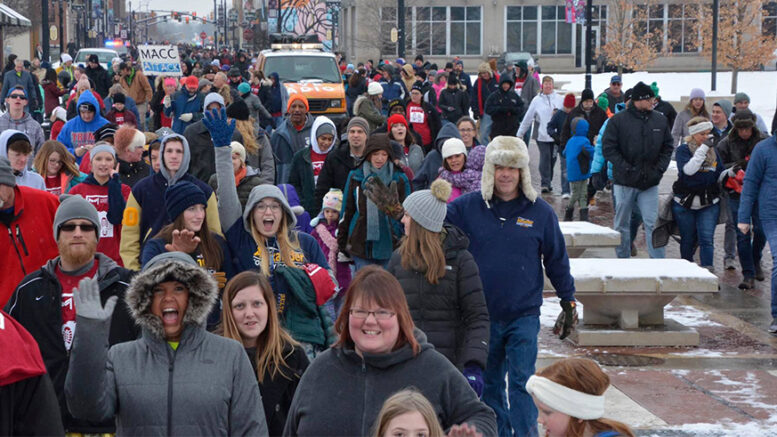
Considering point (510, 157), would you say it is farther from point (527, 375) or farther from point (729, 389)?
point (729, 389)

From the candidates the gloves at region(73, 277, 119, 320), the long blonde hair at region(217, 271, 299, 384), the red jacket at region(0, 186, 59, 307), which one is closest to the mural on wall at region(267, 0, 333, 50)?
the red jacket at region(0, 186, 59, 307)

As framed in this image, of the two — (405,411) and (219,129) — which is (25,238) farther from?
(405,411)

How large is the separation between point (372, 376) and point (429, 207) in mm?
2237

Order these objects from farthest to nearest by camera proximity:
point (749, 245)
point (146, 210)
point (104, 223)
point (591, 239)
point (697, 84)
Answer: point (697, 84), point (591, 239), point (749, 245), point (104, 223), point (146, 210)

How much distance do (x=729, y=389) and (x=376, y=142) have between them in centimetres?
335

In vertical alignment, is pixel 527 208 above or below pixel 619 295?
above

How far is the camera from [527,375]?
23.8 feet

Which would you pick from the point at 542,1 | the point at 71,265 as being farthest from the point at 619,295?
the point at 542,1

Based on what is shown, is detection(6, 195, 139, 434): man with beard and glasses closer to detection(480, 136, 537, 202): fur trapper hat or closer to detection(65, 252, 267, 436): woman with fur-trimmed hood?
detection(65, 252, 267, 436): woman with fur-trimmed hood

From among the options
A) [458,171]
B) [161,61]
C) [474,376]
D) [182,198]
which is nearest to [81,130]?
[458,171]

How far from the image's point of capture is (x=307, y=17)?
7581 centimetres

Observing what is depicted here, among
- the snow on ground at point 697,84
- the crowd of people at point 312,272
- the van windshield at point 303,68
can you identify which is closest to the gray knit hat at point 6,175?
the crowd of people at point 312,272

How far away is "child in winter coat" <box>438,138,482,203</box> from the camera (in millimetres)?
9875

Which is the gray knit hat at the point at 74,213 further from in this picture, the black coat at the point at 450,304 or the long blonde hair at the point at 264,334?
the black coat at the point at 450,304
